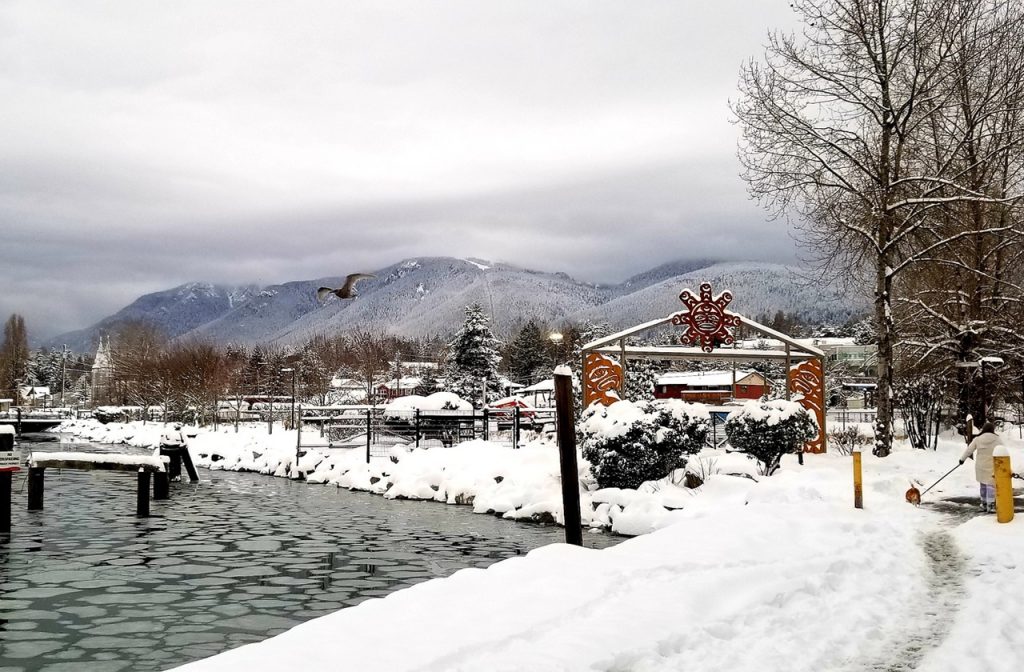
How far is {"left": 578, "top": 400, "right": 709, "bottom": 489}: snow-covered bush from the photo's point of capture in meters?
15.9

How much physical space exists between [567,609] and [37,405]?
107m

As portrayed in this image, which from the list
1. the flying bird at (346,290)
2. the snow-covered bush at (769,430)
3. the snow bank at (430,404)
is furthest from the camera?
the snow bank at (430,404)

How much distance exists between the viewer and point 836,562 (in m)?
8.92

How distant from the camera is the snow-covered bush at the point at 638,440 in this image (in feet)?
52.2

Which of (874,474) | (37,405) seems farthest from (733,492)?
(37,405)

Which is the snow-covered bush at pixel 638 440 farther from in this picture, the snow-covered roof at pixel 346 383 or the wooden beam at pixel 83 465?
the snow-covered roof at pixel 346 383

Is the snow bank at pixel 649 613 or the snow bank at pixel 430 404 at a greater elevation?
the snow bank at pixel 430 404

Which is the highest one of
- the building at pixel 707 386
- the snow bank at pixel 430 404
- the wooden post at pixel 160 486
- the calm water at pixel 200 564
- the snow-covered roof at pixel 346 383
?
the snow-covered roof at pixel 346 383

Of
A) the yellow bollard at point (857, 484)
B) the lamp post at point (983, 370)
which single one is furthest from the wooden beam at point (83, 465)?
the lamp post at point (983, 370)

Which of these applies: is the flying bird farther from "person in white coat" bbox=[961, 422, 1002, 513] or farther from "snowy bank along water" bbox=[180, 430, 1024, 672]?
→ "person in white coat" bbox=[961, 422, 1002, 513]

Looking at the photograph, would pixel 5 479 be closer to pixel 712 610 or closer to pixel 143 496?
pixel 143 496

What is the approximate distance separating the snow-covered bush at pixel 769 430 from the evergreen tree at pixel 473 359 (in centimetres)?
3791

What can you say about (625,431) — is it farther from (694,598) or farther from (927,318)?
(927,318)

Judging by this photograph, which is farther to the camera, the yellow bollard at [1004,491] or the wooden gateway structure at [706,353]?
the wooden gateway structure at [706,353]
